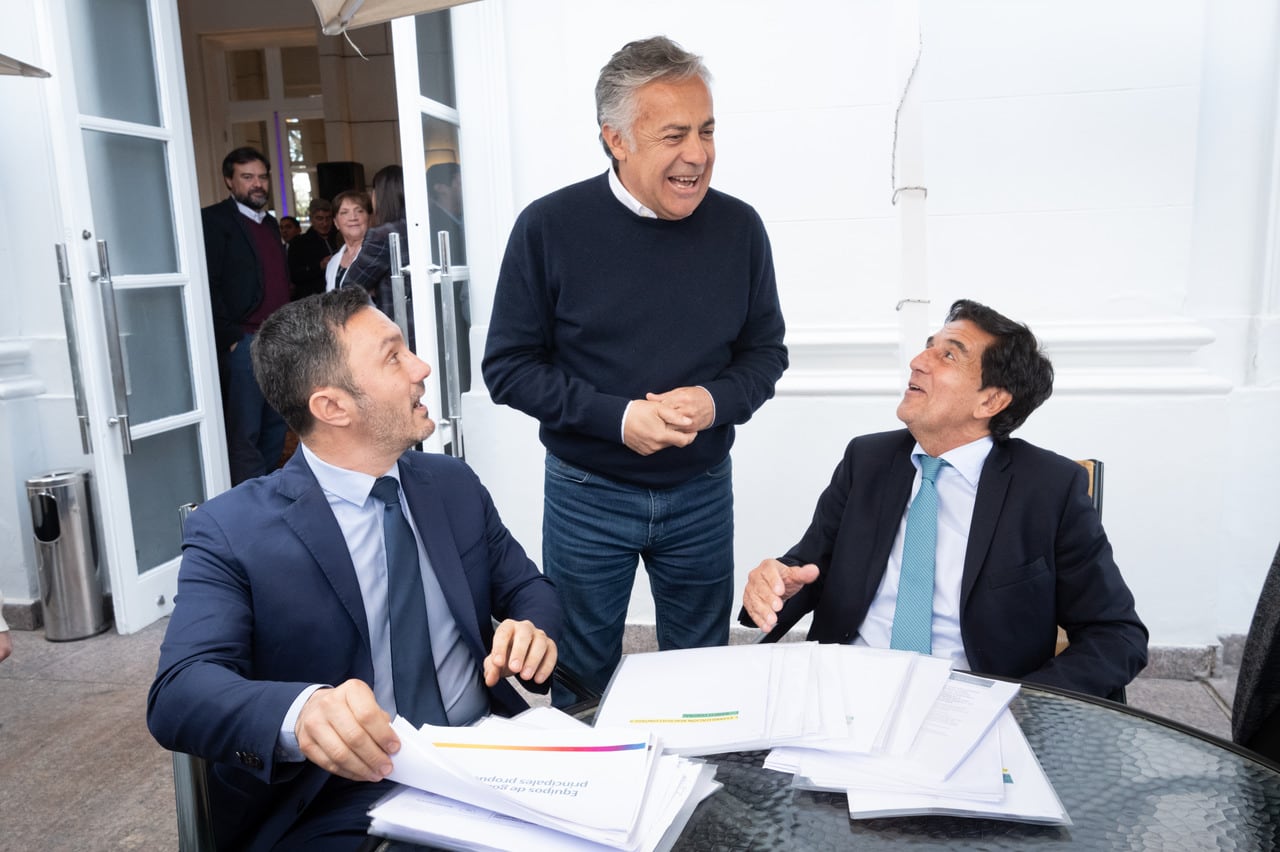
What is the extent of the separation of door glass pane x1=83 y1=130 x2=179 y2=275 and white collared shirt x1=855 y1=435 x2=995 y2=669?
11.2 feet

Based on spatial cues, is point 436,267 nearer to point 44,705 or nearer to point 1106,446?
point 44,705

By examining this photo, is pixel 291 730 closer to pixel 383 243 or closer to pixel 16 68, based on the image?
pixel 383 243

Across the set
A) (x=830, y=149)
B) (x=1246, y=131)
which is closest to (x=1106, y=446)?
(x=1246, y=131)

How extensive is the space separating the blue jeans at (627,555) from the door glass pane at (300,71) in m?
10.1

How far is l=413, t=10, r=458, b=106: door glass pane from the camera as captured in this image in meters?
3.30

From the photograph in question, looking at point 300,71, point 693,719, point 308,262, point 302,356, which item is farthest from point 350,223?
point 300,71

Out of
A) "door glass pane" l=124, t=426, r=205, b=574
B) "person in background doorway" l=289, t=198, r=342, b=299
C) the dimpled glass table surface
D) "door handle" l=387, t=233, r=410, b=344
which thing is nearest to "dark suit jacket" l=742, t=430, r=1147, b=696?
the dimpled glass table surface

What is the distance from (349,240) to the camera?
198 inches

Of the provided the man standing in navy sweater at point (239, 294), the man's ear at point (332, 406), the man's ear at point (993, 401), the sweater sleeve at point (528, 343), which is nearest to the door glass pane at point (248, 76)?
the man standing in navy sweater at point (239, 294)

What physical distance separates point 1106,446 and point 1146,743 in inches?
78.9

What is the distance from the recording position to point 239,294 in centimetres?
475

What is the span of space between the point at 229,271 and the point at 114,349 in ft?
3.83

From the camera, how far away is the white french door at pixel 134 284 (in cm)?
359

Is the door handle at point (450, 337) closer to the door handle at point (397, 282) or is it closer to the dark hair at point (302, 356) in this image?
the door handle at point (397, 282)
